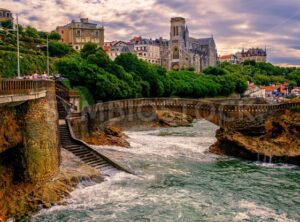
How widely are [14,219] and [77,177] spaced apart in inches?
278

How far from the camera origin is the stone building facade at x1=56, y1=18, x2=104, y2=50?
147m

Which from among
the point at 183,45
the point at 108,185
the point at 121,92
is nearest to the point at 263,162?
the point at 108,185

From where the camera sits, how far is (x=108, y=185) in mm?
30359

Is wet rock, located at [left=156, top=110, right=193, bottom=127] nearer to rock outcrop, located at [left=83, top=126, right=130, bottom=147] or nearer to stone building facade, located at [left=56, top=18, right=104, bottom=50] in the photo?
rock outcrop, located at [left=83, top=126, right=130, bottom=147]

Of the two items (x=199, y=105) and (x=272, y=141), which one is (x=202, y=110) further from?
(x=272, y=141)

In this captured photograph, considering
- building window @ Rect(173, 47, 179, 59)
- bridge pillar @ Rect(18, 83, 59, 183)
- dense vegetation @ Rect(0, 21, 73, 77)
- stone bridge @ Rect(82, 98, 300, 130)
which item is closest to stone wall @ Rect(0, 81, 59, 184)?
bridge pillar @ Rect(18, 83, 59, 183)

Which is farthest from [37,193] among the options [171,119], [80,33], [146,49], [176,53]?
[176,53]

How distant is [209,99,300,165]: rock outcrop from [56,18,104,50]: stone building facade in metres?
112

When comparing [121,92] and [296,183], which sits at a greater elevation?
[121,92]

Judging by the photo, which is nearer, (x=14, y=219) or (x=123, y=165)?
(x=14, y=219)

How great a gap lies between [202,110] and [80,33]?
109 metres

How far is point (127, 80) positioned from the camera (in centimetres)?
7581

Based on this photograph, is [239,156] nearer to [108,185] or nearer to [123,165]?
[123,165]

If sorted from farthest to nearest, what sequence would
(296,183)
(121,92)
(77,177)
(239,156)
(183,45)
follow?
(183,45) → (121,92) → (239,156) → (296,183) → (77,177)
